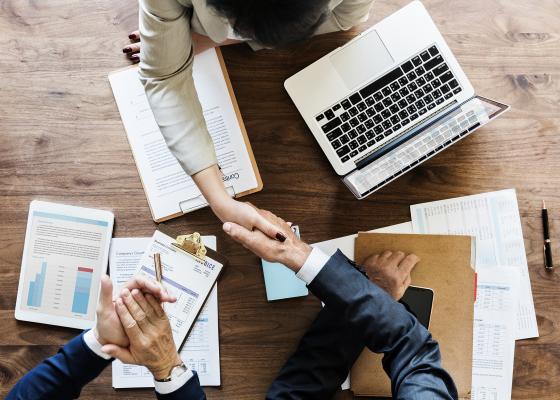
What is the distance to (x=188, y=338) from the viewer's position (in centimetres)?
136

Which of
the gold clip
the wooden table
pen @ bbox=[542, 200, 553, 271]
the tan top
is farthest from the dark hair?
pen @ bbox=[542, 200, 553, 271]

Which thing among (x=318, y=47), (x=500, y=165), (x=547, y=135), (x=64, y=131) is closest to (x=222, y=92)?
(x=318, y=47)

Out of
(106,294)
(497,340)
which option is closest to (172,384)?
(106,294)

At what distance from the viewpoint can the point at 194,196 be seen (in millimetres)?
1361

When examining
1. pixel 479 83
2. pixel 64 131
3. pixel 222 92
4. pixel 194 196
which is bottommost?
pixel 479 83

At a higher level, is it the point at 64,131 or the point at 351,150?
the point at 64,131

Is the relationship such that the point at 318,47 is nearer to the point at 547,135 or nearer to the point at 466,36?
the point at 466,36

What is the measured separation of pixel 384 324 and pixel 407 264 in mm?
226

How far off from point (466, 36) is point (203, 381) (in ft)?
3.53

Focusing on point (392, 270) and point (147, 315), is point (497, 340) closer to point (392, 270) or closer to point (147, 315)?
point (392, 270)

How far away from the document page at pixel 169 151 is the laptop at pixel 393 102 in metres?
0.22

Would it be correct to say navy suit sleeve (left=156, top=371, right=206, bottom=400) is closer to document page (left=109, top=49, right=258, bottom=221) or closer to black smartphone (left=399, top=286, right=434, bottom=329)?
document page (left=109, top=49, right=258, bottom=221)

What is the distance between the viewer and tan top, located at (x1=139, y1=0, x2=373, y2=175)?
3.58 ft

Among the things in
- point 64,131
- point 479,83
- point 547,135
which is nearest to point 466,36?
point 479,83
